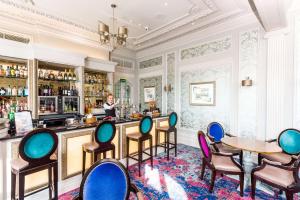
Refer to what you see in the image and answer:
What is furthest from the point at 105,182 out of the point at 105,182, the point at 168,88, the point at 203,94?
the point at 168,88

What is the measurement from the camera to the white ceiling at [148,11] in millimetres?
3771

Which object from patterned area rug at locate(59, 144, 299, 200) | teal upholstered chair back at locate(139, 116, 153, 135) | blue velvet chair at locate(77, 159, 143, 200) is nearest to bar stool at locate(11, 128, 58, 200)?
patterned area rug at locate(59, 144, 299, 200)

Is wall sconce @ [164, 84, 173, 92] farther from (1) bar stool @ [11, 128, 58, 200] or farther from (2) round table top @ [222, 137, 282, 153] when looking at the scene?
(1) bar stool @ [11, 128, 58, 200]

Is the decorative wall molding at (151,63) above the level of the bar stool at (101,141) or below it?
above

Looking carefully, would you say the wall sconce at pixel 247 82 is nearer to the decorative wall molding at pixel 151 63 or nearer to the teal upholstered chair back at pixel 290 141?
the teal upholstered chair back at pixel 290 141

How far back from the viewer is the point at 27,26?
14.1 feet

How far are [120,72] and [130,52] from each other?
1.00 m

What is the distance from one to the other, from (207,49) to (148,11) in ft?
6.77

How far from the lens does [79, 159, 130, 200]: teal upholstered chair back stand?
1.35 m

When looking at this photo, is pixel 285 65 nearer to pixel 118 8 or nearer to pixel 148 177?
pixel 148 177

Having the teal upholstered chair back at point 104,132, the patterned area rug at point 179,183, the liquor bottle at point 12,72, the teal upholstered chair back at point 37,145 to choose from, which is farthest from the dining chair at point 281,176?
the liquor bottle at point 12,72

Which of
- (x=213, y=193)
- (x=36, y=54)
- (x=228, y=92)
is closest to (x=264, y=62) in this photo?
(x=228, y=92)

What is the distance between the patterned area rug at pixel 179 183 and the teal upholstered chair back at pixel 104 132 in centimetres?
98

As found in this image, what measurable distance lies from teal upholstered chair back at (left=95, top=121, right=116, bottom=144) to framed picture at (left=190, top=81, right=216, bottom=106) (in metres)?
3.16
